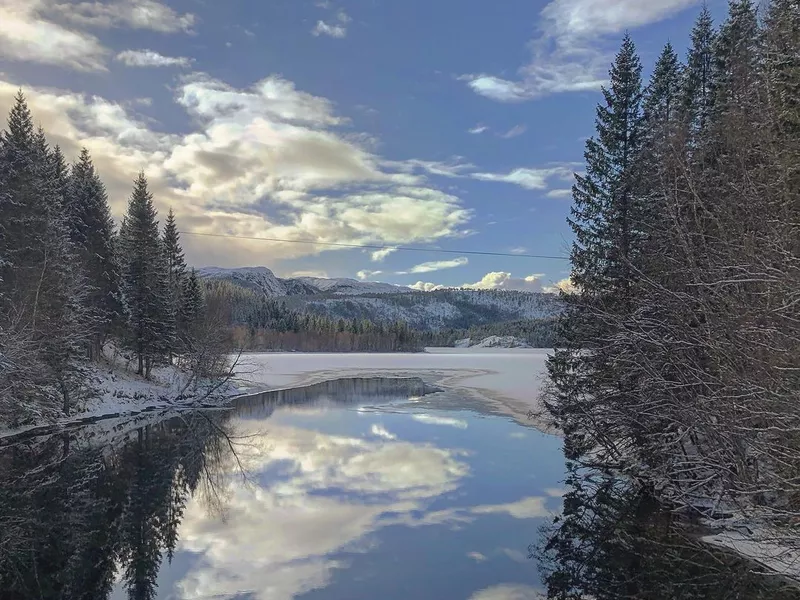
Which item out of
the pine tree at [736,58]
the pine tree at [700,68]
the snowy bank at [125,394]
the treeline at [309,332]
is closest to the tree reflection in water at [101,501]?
the snowy bank at [125,394]

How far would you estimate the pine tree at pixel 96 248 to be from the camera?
31375 mm

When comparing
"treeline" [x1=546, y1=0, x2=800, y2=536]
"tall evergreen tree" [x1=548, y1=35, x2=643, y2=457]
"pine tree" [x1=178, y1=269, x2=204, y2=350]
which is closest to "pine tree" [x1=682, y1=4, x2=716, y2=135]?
"treeline" [x1=546, y1=0, x2=800, y2=536]

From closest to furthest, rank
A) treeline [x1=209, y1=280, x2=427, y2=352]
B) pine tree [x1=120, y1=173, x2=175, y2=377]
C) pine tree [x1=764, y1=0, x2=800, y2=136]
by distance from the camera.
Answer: pine tree [x1=764, y1=0, x2=800, y2=136]
pine tree [x1=120, y1=173, x2=175, y2=377]
treeline [x1=209, y1=280, x2=427, y2=352]

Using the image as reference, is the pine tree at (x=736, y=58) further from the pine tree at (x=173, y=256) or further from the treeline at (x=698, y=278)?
the pine tree at (x=173, y=256)

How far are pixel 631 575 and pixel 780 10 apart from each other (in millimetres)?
10385

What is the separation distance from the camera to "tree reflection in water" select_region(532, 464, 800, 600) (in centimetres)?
860

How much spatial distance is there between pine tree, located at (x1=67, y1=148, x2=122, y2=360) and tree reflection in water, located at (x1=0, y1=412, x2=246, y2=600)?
12186 mm

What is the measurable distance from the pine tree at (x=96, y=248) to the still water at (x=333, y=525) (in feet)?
38.5

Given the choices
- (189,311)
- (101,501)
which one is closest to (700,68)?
(101,501)

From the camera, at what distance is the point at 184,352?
3712cm

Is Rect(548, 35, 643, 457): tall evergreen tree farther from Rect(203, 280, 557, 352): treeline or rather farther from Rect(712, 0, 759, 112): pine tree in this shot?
Rect(203, 280, 557, 352): treeline

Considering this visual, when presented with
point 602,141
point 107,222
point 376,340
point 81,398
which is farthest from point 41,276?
point 376,340

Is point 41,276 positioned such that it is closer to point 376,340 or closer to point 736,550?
point 736,550

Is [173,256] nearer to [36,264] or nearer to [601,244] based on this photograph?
[36,264]
